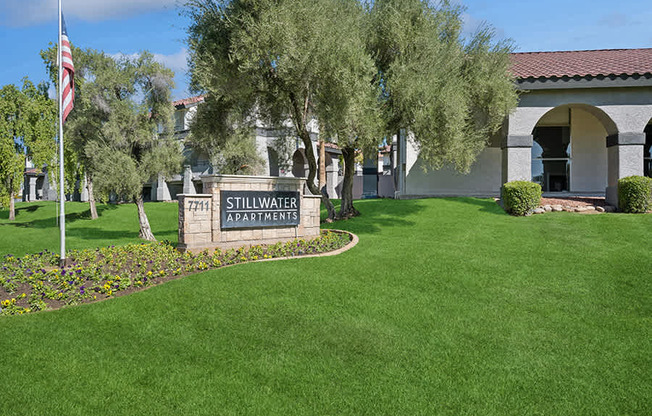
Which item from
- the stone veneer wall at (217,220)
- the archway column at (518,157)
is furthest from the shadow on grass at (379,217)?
the archway column at (518,157)

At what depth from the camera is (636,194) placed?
45.5 feet

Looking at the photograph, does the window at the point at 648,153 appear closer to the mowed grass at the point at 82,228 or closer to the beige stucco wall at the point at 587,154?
the beige stucco wall at the point at 587,154

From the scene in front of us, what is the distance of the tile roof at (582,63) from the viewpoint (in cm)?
1633

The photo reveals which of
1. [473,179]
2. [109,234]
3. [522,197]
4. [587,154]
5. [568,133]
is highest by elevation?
[568,133]

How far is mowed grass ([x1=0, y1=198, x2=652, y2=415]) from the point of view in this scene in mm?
4113

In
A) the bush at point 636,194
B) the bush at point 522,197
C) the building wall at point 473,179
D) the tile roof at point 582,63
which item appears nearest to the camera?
the bush at point 636,194

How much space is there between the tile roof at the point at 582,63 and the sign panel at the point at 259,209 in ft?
36.3

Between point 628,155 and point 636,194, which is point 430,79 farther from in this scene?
point 628,155

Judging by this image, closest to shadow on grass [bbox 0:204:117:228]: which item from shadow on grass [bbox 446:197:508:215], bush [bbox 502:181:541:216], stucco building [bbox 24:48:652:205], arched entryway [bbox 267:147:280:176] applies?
stucco building [bbox 24:48:652:205]

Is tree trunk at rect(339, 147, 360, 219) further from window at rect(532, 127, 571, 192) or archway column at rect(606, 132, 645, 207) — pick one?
window at rect(532, 127, 571, 192)

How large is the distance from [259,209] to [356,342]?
6.09 metres

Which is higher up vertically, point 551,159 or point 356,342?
point 551,159

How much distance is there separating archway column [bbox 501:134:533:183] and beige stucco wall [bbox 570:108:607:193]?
207 inches

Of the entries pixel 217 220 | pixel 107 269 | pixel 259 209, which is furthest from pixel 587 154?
pixel 107 269
